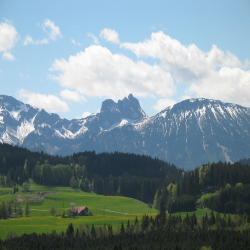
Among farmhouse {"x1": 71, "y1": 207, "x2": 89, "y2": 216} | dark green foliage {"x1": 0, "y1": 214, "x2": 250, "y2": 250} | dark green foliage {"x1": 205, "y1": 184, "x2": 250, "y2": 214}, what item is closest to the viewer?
dark green foliage {"x1": 0, "y1": 214, "x2": 250, "y2": 250}

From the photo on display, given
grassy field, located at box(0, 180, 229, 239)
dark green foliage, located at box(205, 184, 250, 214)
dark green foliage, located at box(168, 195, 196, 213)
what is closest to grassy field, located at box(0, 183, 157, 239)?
grassy field, located at box(0, 180, 229, 239)

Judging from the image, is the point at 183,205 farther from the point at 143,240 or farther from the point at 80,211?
the point at 143,240

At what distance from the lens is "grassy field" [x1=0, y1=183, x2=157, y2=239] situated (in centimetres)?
12199

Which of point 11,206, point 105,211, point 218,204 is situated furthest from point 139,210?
point 11,206

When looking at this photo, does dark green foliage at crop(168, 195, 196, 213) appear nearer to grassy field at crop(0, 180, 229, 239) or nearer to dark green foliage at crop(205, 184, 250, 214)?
grassy field at crop(0, 180, 229, 239)

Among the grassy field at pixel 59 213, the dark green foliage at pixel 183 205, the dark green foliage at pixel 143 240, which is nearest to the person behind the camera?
the dark green foliage at pixel 143 240

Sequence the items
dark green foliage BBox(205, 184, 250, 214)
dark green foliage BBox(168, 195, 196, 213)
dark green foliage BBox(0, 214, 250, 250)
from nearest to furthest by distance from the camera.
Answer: dark green foliage BBox(0, 214, 250, 250) < dark green foliage BBox(205, 184, 250, 214) < dark green foliage BBox(168, 195, 196, 213)

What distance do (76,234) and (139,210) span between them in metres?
70.5

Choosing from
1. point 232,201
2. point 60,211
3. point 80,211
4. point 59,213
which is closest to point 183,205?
point 232,201

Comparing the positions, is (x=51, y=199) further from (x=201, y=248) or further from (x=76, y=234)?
(x=201, y=248)

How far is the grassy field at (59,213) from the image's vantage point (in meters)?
122

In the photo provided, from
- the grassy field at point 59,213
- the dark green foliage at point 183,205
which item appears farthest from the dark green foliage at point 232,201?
the grassy field at point 59,213

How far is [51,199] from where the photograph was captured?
632ft

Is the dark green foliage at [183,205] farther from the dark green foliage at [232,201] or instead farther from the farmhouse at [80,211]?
the farmhouse at [80,211]
